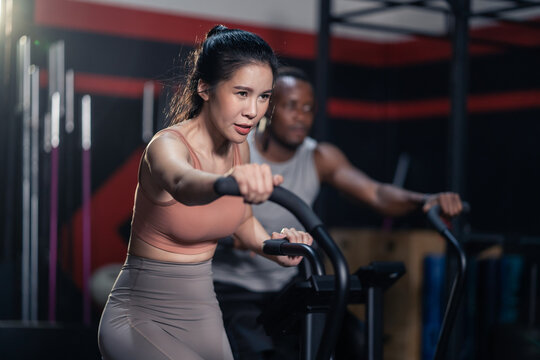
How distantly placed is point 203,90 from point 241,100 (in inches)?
5.7

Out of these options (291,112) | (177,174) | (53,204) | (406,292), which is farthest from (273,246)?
(53,204)

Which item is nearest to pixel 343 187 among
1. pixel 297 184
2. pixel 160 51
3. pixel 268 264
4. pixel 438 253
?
pixel 297 184

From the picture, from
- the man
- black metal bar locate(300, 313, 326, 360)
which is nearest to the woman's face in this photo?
black metal bar locate(300, 313, 326, 360)

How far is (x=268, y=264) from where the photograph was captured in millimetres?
2646

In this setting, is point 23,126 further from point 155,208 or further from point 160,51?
point 155,208

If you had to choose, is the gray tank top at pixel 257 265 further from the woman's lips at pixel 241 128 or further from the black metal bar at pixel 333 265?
the black metal bar at pixel 333 265

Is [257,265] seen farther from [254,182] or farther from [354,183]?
[254,182]

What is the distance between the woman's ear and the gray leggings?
1.37 ft

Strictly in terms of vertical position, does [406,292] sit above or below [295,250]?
below

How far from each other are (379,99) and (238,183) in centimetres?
544

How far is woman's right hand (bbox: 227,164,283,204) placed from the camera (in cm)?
129

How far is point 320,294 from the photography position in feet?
5.41

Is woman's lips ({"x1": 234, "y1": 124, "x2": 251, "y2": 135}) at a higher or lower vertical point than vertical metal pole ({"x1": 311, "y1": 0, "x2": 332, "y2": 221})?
lower

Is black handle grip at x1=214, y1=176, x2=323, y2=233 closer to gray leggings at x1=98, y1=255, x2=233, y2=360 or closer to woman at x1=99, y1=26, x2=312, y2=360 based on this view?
woman at x1=99, y1=26, x2=312, y2=360
